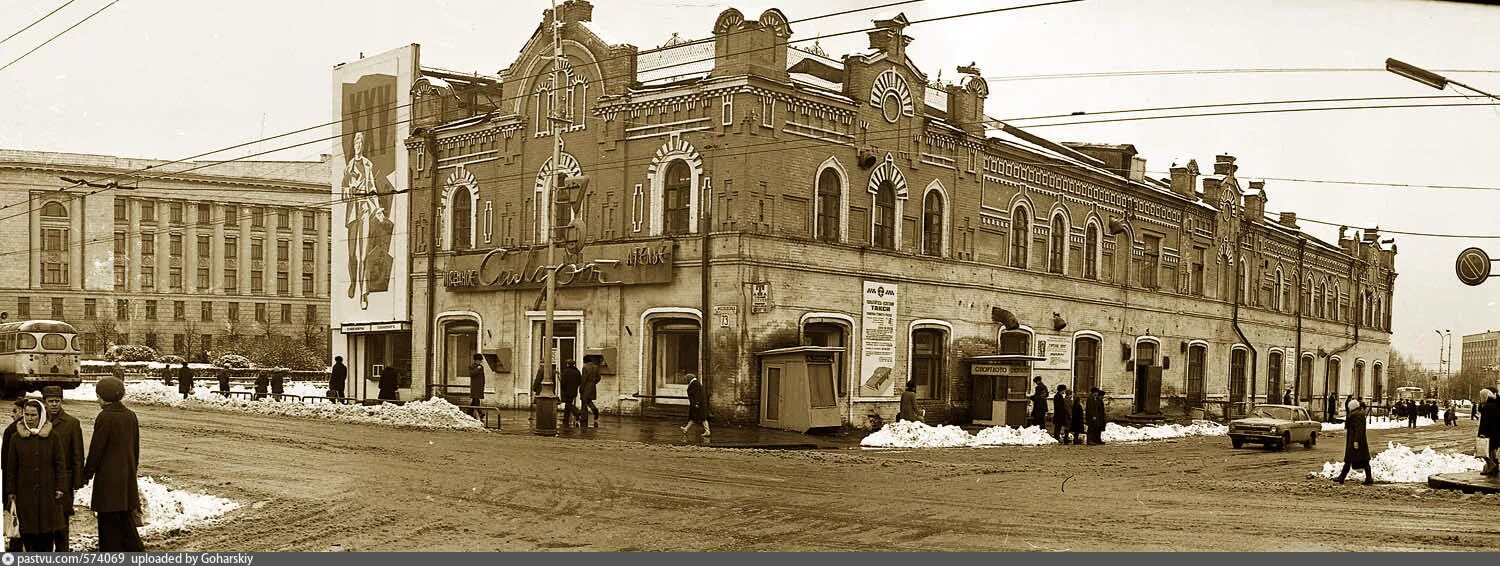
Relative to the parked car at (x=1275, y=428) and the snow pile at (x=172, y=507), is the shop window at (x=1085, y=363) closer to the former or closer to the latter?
the parked car at (x=1275, y=428)

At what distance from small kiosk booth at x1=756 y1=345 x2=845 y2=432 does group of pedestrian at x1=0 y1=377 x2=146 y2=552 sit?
1935 cm

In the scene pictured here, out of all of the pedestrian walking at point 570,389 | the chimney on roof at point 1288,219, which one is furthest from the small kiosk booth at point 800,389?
the chimney on roof at point 1288,219

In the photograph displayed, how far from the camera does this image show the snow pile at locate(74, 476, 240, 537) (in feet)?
41.7

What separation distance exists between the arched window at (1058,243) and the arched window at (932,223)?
20.9ft

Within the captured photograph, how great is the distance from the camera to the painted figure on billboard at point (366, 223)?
134ft

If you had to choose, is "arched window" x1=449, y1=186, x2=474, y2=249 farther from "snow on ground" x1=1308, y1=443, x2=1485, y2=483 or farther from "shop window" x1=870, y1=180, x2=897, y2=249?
"snow on ground" x1=1308, y1=443, x2=1485, y2=483

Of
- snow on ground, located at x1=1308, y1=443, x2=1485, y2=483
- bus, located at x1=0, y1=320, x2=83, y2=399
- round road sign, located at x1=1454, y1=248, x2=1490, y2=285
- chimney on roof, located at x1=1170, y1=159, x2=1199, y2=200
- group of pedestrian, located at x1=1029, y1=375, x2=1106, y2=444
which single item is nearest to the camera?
snow on ground, located at x1=1308, y1=443, x2=1485, y2=483

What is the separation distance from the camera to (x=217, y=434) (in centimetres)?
2419

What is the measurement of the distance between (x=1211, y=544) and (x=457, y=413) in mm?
18825

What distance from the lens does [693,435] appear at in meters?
27.5

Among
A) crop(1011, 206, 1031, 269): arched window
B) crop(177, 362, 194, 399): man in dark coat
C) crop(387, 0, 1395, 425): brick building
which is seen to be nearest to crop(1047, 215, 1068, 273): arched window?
crop(387, 0, 1395, 425): brick building

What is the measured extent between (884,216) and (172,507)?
2335 centimetres

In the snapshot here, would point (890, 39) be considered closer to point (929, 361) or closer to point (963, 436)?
point (929, 361)

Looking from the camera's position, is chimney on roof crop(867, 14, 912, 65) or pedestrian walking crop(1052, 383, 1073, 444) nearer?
pedestrian walking crop(1052, 383, 1073, 444)
